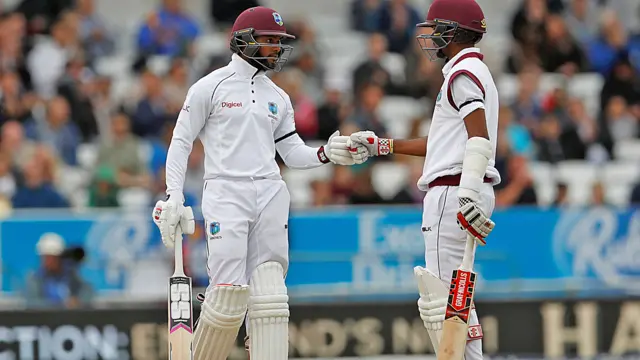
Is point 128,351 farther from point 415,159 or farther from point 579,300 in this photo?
point 415,159

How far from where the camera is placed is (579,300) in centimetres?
1082

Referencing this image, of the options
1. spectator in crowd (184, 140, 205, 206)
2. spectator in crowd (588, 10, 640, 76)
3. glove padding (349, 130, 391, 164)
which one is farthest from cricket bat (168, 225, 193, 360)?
spectator in crowd (588, 10, 640, 76)

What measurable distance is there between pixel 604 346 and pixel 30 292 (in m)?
4.62

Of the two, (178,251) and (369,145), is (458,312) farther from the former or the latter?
(178,251)

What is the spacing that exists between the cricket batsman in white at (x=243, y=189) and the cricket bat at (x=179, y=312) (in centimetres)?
15

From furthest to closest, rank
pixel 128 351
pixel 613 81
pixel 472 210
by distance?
pixel 613 81, pixel 128 351, pixel 472 210

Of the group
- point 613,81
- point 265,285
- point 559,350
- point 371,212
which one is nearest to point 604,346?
point 559,350

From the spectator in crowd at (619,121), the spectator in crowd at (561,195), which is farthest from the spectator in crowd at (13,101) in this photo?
the spectator in crowd at (619,121)

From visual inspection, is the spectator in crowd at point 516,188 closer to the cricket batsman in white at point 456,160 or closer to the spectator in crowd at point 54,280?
the spectator in crowd at point 54,280

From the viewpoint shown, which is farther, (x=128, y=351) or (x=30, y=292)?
(x=30, y=292)

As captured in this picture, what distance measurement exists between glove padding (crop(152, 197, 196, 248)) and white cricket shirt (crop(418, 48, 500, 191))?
123 centimetres

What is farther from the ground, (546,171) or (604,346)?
(546,171)

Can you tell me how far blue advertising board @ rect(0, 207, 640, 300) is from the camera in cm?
1246

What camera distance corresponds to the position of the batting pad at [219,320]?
7570 millimetres
